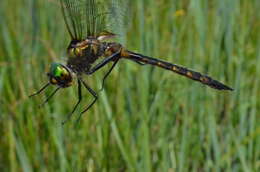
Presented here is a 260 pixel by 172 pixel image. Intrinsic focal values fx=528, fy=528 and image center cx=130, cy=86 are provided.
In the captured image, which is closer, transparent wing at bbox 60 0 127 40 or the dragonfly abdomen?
transparent wing at bbox 60 0 127 40

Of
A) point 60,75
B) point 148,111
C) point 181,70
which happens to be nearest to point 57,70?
point 60,75

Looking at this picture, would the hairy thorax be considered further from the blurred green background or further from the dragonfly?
the blurred green background

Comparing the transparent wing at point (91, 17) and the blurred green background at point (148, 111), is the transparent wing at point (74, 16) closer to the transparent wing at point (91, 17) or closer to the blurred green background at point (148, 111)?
the transparent wing at point (91, 17)

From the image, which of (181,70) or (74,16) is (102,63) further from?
(181,70)

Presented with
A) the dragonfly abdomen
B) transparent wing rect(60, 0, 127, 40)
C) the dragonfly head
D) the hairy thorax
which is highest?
transparent wing rect(60, 0, 127, 40)

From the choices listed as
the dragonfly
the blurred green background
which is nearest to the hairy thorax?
the dragonfly

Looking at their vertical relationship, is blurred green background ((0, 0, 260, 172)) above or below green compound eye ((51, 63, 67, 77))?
below
